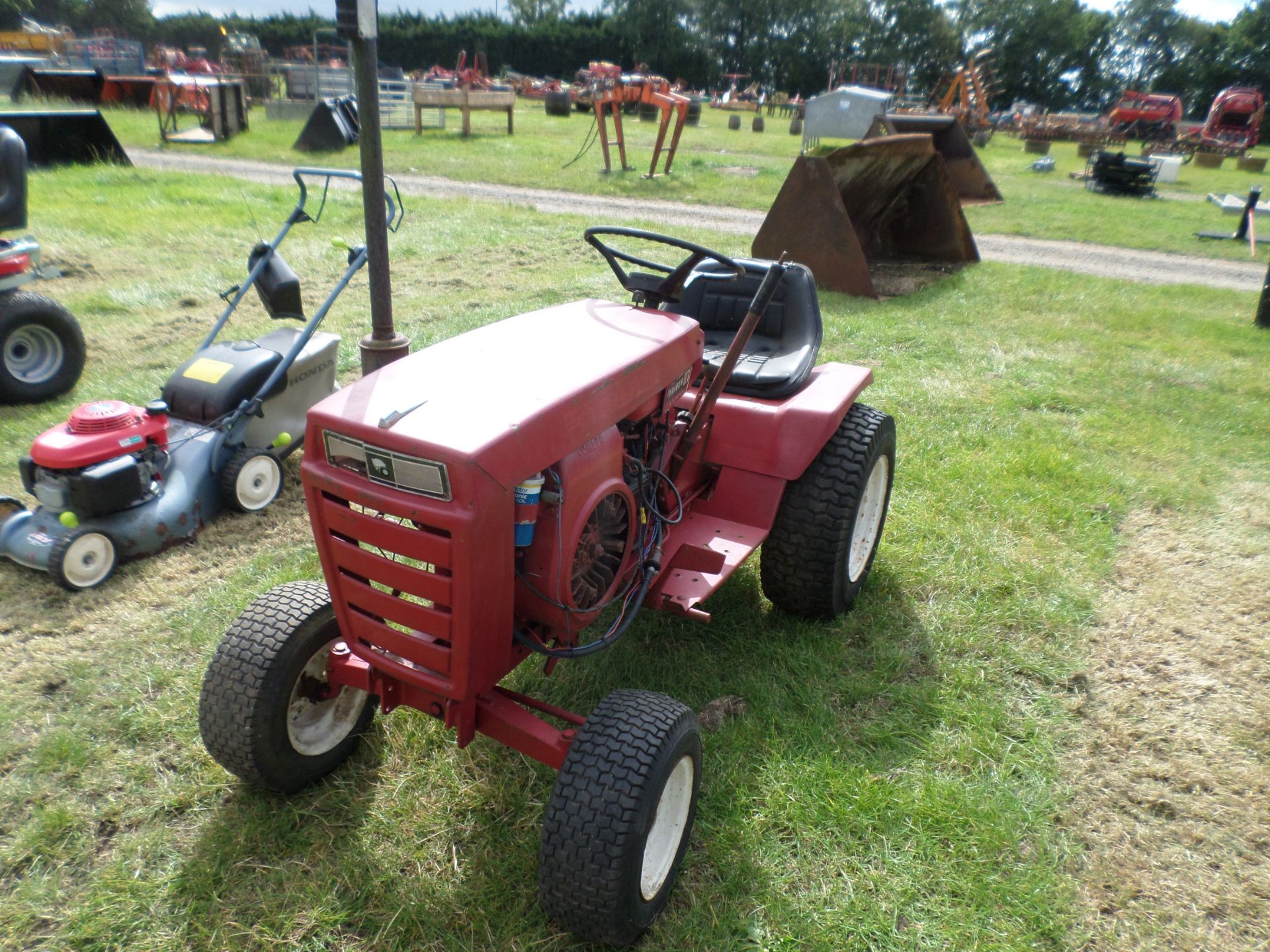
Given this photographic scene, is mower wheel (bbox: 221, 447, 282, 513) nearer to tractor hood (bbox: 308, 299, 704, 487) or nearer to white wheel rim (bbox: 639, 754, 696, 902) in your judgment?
tractor hood (bbox: 308, 299, 704, 487)

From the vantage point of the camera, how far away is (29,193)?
9.50 meters

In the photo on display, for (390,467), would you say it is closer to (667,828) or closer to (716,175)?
(667,828)

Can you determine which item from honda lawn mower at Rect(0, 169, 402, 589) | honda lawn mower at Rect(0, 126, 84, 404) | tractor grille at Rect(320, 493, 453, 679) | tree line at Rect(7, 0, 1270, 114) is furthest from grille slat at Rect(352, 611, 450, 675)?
tree line at Rect(7, 0, 1270, 114)

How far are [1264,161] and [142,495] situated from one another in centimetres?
2698

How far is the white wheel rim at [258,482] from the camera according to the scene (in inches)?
139

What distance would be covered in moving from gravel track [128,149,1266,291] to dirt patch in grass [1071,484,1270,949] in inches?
247

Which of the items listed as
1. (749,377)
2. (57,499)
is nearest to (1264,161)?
(749,377)

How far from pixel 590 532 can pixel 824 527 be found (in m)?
0.98

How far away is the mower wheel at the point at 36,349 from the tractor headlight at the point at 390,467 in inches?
137

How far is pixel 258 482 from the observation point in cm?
362

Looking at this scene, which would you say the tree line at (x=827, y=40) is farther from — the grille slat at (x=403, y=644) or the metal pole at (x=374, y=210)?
the grille slat at (x=403, y=644)

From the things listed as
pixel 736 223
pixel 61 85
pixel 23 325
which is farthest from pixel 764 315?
pixel 61 85

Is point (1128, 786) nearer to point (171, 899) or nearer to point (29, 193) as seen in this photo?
point (171, 899)

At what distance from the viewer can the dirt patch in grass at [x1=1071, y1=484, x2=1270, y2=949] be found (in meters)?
2.10
